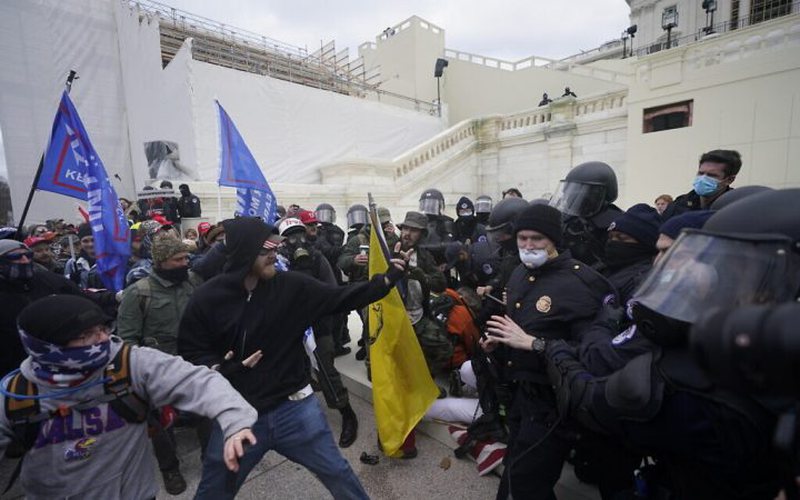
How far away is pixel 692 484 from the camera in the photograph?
52.6 inches

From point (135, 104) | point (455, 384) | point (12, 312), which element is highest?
point (135, 104)

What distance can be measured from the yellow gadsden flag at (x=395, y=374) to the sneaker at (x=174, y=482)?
154 centimetres

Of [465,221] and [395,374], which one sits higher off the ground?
[465,221]

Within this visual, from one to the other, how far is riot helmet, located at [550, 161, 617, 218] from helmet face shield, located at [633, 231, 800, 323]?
2.50 metres

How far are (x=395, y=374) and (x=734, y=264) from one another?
8.23ft

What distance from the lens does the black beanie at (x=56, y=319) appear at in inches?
60.9

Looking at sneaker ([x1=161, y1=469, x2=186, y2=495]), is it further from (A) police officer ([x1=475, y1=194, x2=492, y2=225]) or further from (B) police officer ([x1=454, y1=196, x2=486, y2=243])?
(A) police officer ([x1=475, y1=194, x2=492, y2=225])

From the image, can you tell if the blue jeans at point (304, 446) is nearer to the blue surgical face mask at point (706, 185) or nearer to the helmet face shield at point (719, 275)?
the helmet face shield at point (719, 275)

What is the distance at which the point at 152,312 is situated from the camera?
3.19 m

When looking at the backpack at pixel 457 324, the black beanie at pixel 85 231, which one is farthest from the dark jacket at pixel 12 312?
the backpack at pixel 457 324

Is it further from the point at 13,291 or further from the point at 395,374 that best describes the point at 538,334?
the point at 13,291

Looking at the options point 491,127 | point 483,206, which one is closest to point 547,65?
point 491,127

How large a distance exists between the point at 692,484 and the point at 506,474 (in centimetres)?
118

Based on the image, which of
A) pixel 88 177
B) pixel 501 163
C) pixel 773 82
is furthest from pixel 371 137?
pixel 88 177
